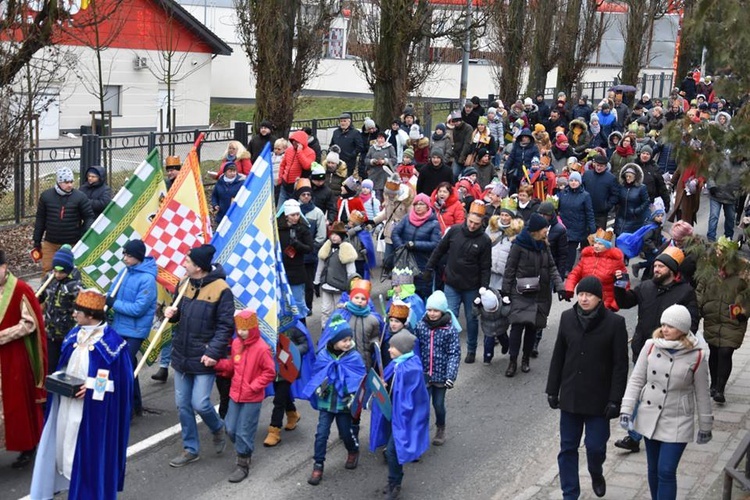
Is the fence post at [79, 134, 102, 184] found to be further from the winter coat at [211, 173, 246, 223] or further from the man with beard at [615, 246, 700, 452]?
the man with beard at [615, 246, 700, 452]

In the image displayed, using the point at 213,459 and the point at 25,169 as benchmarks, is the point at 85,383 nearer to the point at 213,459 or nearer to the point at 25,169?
the point at 213,459

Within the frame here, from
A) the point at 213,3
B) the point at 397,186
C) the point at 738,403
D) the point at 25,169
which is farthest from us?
the point at 213,3

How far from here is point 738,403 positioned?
38.4 feet

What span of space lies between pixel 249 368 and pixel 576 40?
3109cm

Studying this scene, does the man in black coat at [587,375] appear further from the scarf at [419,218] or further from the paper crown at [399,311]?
the scarf at [419,218]

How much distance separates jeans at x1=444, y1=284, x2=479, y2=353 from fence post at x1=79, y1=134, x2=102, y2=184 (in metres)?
8.50

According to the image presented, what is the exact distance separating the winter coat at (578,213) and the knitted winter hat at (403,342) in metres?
7.73

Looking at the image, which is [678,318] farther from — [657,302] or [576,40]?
[576,40]

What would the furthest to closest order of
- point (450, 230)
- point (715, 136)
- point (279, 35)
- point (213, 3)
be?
point (213, 3)
point (279, 35)
point (450, 230)
point (715, 136)

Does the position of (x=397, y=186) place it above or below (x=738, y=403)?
above

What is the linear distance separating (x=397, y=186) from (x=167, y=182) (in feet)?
10.4

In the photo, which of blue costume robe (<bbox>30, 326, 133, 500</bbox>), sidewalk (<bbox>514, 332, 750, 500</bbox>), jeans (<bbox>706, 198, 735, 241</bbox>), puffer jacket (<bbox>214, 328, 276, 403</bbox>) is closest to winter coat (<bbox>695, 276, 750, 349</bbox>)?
sidewalk (<bbox>514, 332, 750, 500</bbox>)

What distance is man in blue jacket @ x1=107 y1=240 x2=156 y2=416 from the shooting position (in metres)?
10.5

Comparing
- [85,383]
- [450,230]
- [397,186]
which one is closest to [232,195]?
[397,186]
